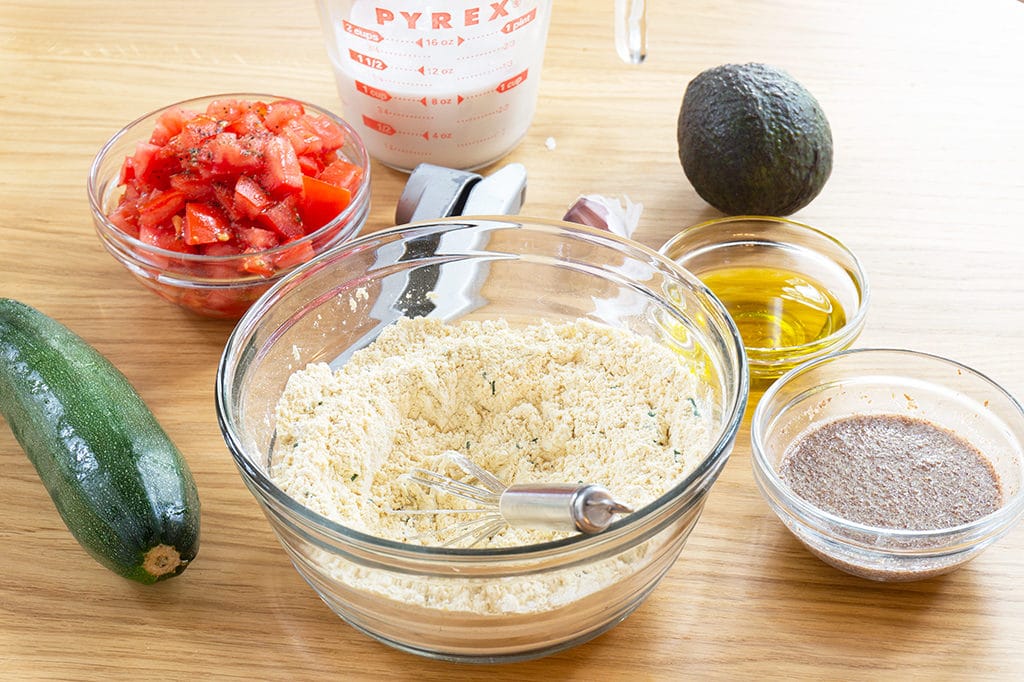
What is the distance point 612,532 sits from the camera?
0.78m

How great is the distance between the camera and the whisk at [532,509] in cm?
79

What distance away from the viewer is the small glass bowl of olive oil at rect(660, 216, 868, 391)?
1.19 meters

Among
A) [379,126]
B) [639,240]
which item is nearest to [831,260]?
[639,240]

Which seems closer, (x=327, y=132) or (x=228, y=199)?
(x=228, y=199)

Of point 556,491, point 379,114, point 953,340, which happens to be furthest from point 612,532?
Result: point 379,114

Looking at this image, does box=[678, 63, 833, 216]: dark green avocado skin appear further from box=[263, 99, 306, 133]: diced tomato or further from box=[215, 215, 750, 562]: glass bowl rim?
box=[263, 99, 306, 133]: diced tomato

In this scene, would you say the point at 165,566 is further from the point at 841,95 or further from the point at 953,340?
the point at 841,95

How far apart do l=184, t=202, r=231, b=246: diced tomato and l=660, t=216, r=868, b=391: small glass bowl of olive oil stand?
47 cm

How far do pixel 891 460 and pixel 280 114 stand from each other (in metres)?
0.75

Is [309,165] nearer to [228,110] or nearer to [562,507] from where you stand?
[228,110]

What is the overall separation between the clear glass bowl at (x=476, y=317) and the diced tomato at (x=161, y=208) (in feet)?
0.74

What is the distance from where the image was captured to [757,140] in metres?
1.22

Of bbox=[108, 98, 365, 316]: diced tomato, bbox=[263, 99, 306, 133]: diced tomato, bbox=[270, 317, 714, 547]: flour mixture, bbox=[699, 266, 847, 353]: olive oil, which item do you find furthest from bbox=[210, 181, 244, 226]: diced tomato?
bbox=[699, 266, 847, 353]: olive oil

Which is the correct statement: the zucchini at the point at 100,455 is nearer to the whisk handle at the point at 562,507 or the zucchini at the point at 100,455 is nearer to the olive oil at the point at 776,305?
the whisk handle at the point at 562,507
